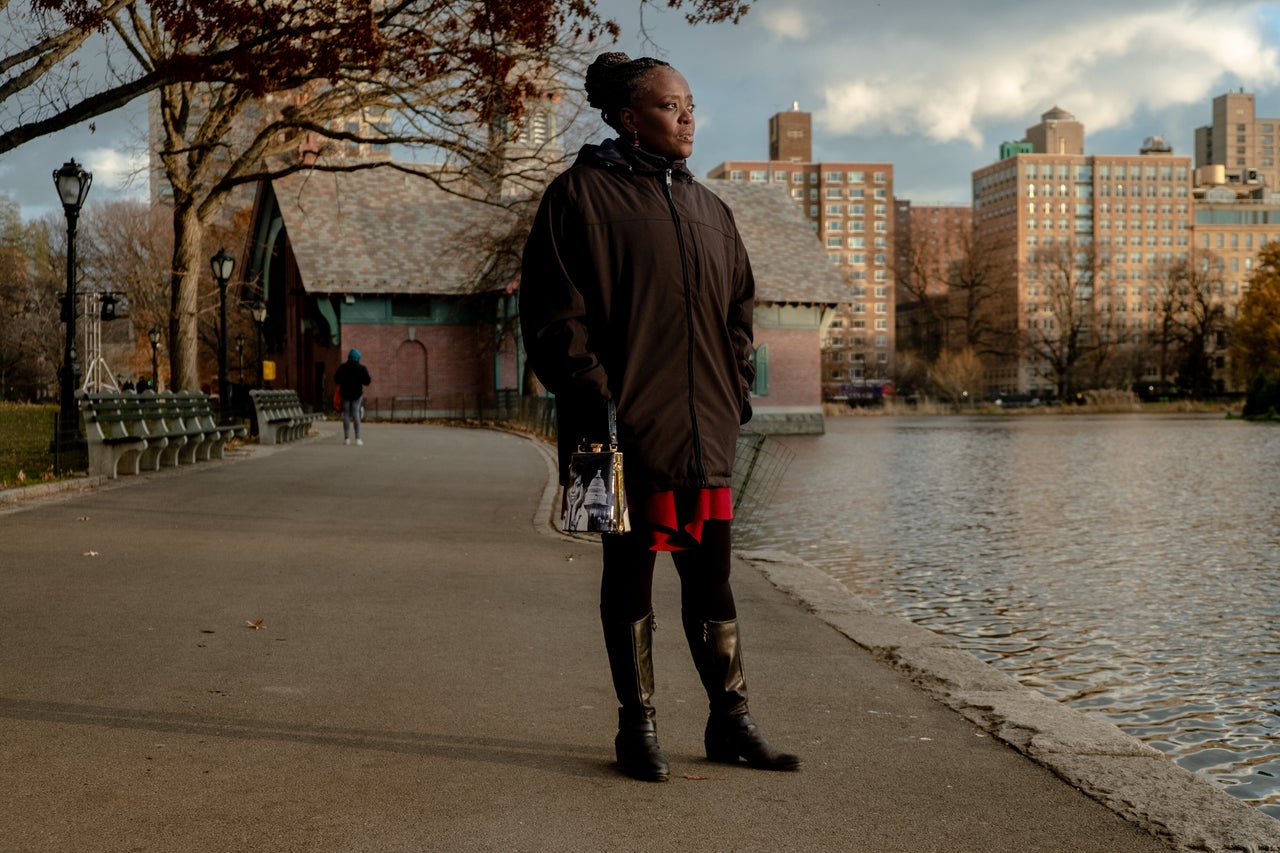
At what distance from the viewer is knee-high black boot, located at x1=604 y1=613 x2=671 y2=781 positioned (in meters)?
3.91

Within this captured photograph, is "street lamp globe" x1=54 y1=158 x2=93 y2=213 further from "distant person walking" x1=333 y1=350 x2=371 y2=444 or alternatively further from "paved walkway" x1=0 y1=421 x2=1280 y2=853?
"paved walkway" x1=0 y1=421 x2=1280 y2=853

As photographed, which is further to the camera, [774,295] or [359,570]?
[774,295]

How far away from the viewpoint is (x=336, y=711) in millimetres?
4719

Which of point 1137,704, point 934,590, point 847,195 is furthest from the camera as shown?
point 847,195

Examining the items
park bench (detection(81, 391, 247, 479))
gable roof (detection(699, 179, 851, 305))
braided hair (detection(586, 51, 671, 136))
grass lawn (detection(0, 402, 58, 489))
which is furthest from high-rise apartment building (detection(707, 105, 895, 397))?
braided hair (detection(586, 51, 671, 136))

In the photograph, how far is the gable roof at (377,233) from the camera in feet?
156

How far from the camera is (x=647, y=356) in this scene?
394 centimetres

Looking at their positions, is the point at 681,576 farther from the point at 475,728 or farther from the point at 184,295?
the point at 184,295

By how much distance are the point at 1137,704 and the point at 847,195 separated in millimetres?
181029

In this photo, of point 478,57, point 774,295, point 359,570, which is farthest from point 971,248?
point 359,570

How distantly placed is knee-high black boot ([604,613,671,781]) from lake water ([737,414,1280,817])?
185 cm

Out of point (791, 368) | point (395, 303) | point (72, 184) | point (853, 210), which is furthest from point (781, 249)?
point (853, 210)

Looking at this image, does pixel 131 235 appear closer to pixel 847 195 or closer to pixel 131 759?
pixel 131 759

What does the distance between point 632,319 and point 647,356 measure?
0.11 m
